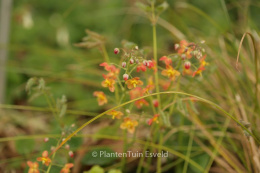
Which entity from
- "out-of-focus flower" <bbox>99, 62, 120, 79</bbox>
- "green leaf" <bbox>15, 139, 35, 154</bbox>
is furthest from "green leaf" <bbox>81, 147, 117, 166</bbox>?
"out-of-focus flower" <bbox>99, 62, 120, 79</bbox>

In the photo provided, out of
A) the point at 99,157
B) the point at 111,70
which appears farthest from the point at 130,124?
the point at 99,157

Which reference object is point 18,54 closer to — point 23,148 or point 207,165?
point 23,148

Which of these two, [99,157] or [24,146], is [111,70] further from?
[24,146]

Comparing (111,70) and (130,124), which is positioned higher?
(111,70)

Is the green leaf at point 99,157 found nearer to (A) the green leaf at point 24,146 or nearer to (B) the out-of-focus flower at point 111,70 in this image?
(A) the green leaf at point 24,146

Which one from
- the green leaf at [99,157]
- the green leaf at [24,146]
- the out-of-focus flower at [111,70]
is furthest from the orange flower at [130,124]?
the green leaf at [24,146]
